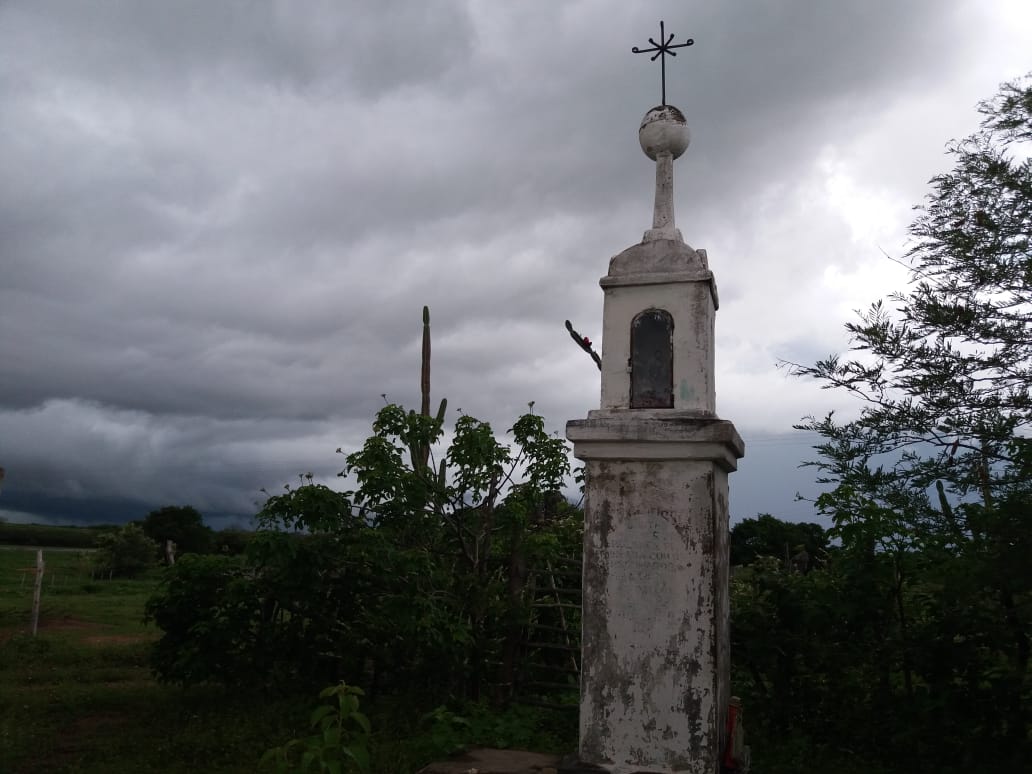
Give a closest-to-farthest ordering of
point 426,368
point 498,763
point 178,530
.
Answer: point 498,763 → point 426,368 → point 178,530

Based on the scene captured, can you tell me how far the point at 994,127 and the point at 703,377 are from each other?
2.35 m

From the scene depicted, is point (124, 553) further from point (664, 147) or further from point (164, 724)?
point (664, 147)

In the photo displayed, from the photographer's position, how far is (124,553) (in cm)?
2630

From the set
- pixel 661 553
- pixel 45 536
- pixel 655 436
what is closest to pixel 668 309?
pixel 655 436

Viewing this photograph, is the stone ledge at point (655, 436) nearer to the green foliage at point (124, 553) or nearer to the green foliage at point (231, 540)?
the green foliage at point (124, 553)

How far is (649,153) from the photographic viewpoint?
224 inches

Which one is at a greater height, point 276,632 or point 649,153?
point 649,153

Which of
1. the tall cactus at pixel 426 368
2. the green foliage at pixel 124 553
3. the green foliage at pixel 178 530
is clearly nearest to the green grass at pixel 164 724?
the tall cactus at pixel 426 368

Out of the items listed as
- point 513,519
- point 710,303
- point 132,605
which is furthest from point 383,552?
point 132,605

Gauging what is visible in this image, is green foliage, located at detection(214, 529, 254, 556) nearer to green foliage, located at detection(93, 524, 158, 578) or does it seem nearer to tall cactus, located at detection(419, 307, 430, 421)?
green foliage, located at detection(93, 524, 158, 578)

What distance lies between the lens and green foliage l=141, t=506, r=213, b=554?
→ 33.8 m

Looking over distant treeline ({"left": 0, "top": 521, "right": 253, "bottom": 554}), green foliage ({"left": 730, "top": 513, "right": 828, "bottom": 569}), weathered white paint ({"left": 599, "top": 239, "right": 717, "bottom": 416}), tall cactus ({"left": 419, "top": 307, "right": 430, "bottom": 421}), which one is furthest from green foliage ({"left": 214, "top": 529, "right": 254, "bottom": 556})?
weathered white paint ({"left": 599, "top": 239, "right": 717, "bottom": 416})

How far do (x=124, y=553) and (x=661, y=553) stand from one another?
2611cm

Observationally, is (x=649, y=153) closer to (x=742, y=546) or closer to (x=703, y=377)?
(x=703, y=377)
